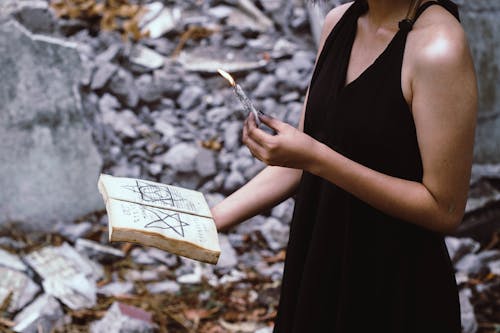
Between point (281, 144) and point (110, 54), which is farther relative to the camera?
point (110, 54)

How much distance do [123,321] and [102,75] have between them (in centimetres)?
230

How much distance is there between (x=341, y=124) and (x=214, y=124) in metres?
3.20

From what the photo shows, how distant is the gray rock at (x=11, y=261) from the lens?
334 centimetres

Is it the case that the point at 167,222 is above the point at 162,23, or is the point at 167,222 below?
above

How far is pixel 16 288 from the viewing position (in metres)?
3.22

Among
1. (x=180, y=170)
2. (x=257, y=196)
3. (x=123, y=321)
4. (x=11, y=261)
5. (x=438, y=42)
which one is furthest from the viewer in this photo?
(x=180, y=170)

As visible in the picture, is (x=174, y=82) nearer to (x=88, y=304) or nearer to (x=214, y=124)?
(x=214, y=124)

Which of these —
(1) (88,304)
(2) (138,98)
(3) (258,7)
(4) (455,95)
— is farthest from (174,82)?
(4) (455,95)

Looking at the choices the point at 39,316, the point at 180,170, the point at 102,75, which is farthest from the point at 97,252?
the point at 102,75

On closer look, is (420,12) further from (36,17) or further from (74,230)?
(36,17)

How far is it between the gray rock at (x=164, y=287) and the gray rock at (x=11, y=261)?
0.64 metres

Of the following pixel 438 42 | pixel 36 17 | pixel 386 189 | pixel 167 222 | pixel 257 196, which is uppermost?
pixel 438 42

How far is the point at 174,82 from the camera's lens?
504 cm

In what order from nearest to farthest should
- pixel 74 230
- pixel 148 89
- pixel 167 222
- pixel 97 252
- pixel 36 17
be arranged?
pixel 167 222 < pixel 97 252 < pixel 74 230 < pixel 36 17 < pixel 148 89
